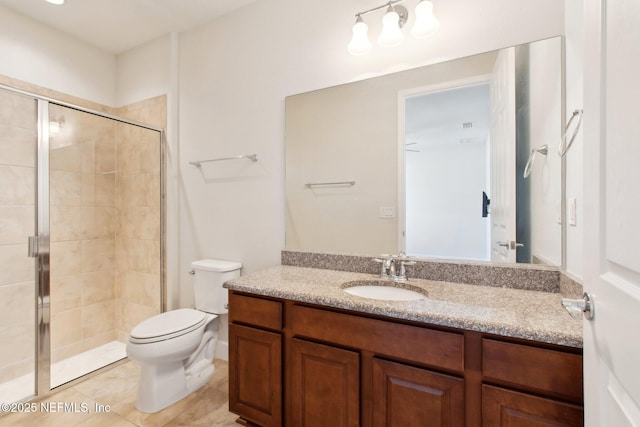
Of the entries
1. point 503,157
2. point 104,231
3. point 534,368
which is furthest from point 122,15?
point 534,368

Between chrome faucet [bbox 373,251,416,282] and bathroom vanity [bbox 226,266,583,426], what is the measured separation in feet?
0.33

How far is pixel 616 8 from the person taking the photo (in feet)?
1.73

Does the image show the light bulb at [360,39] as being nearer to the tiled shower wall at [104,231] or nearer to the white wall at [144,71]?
the white wall at [144,71]

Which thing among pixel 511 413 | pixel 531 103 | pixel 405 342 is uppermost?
pixel 531 103

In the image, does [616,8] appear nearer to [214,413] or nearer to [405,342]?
[405,342]

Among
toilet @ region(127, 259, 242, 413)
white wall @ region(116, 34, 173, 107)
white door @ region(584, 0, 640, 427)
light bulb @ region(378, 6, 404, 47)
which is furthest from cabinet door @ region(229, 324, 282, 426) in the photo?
white wall @ region(116, 34, 173, 107)

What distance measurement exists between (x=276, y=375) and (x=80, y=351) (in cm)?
208

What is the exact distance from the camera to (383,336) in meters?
1.11

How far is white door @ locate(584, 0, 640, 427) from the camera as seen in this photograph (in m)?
0.47

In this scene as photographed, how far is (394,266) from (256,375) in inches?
34.3

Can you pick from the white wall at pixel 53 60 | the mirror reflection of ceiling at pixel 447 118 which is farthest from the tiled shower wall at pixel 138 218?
the mirror reflection of ceiling at pixel 447 118

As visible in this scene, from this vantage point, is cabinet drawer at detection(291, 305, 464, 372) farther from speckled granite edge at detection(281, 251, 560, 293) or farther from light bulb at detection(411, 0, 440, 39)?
light bulb at detection(411, 0, 440, 39)

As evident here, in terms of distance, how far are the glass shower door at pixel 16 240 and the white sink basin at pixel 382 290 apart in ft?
6.88

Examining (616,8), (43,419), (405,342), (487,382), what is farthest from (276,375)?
(616,8)
